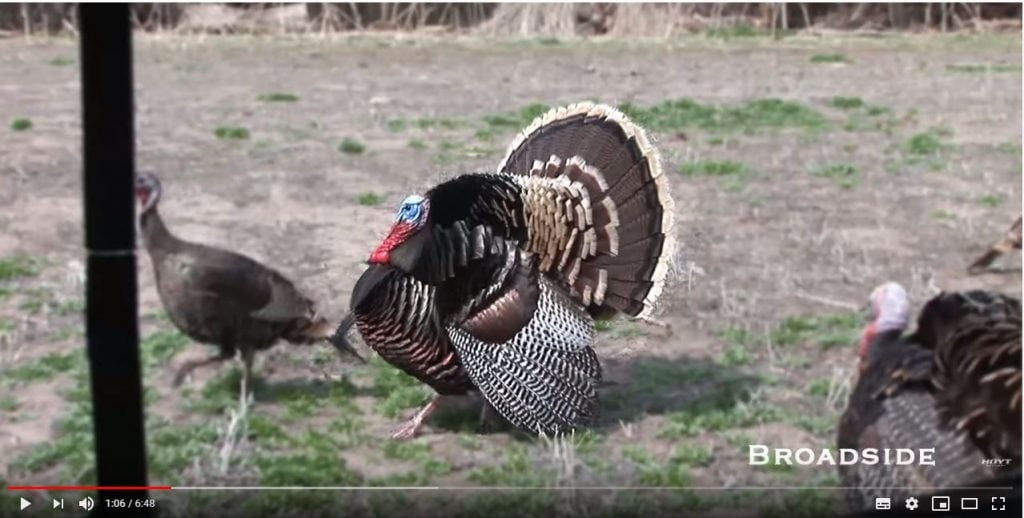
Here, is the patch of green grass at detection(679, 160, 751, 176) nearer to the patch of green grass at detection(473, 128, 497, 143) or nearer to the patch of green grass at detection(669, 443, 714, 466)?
the patch of green grass at detection(473, 128, 497, 143)

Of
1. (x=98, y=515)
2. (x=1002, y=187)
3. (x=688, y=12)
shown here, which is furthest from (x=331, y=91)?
(x=98, y=515)

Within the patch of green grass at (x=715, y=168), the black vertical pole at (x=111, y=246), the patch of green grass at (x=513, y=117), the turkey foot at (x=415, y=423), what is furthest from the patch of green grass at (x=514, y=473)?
the patch of green grass at (x=715, y=168)

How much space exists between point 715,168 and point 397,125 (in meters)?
1.56

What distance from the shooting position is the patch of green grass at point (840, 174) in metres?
5.98

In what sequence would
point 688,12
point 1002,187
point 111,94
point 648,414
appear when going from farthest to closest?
point 688,12 < point 1002,187 < point 648,414 < point 111,94

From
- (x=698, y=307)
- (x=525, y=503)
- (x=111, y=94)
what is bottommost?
(x=525, y=503)

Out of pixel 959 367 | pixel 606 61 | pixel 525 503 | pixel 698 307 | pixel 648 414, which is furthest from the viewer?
pixel 606 61

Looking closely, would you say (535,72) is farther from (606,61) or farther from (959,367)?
(959,367)

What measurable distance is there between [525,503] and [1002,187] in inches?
119

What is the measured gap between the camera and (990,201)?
18.3ft

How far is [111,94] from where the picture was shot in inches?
110

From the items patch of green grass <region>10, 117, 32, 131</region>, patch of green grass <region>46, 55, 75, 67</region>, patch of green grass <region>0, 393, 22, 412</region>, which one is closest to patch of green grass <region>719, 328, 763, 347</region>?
patch of green grass <region>0, 393, 22, 412</region>

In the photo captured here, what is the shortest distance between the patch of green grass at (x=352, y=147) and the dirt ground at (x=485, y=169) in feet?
0.05

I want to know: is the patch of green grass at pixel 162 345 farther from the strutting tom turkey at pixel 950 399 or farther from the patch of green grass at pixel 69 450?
the strutting tom turkey at pixel 950 399
